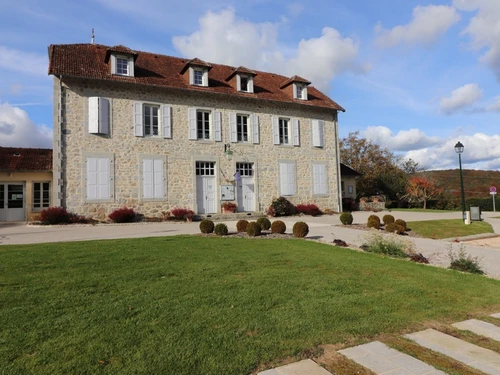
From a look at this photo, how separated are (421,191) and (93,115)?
2242 cm

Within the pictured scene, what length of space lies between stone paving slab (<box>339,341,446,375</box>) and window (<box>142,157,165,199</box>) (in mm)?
13377

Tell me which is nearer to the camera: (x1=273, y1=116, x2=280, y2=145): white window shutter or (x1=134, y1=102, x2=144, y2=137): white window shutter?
(x1=134, y1=102, x2=144, y2=137): white window shutter

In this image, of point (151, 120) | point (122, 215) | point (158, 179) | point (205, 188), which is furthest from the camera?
point (205, 188)

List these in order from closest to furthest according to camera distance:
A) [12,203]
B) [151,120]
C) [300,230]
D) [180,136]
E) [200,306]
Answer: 1. [200,306]
2. [300,230]
3. [12,203]
4. [151,120]
5. [180,136]

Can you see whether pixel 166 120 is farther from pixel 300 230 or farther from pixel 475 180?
pixel 475 180

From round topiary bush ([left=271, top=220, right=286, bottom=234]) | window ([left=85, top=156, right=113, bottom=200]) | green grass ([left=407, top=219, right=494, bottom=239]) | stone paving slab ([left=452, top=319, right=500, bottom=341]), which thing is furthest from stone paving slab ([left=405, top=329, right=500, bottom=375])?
window ([left=85, top=156, right=113, bottom=200])

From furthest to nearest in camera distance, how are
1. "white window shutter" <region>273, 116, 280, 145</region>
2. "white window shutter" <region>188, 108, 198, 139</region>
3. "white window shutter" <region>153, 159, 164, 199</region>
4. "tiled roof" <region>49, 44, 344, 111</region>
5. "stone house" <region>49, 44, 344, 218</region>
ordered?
"white window shutter" <region>273, 116, 280, 145</region>, "white window shutter" <region>188, 108, 198, 139</region>, "white window shutter" <region>153, 159, 164, 199</region>, "tiled roof" <region>49, 44, 344, 111</region>, "stone house" <region>49, 44, 344, 218</region>

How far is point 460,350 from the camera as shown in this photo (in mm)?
2801

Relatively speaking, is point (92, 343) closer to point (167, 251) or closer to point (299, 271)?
point (299, 271)

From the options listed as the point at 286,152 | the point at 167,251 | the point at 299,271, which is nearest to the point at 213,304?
the point at 299,271

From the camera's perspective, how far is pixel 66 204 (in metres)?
Result: 13.6

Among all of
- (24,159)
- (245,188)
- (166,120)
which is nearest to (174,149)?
(166,120)

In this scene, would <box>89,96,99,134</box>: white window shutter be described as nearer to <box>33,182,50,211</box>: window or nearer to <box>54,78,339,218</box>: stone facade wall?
<box>54,78,339,218</box>: stone facade wall

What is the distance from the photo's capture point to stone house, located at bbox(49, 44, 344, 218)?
14000mm
